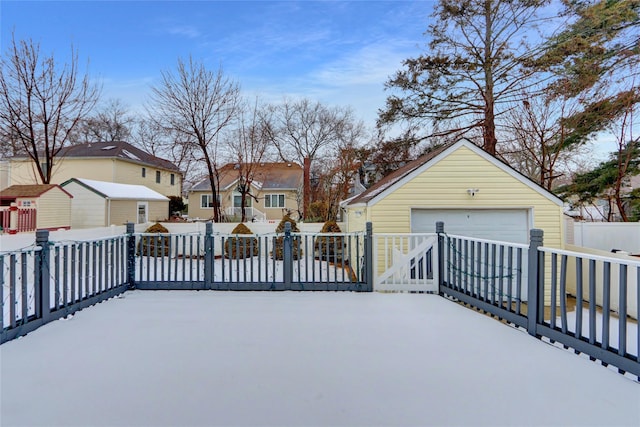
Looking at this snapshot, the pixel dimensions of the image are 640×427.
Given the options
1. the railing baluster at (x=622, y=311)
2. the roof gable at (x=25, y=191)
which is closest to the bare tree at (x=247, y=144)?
the roof gable at (x=25, y=191)

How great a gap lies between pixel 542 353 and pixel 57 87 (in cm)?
1826

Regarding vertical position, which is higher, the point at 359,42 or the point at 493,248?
the point at 359,42

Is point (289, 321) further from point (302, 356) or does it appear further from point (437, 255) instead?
point (437, 255)

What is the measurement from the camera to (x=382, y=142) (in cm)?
1395

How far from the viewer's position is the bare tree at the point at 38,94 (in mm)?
13023

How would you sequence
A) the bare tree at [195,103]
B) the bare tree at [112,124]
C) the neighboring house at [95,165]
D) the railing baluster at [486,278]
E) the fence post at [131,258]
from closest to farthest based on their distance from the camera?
the railing baluster at [486,278] → the fence post at [131,258] → the bare tree at [195,103] → the neighboring house at [95,165] → the bare tree at [112,124]

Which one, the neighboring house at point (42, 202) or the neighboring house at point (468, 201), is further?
the neighboring house at point (42, 202)

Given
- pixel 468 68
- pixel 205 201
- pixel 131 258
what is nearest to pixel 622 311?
pixel 131 258

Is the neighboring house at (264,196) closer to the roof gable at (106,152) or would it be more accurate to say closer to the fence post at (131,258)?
the roof gable at (106,152)

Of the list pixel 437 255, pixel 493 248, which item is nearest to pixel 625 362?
pixel 493 248

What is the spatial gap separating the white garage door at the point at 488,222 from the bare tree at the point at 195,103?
11.0 metres

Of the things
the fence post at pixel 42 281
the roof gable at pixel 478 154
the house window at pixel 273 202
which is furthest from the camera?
the house window at pixel 273 202

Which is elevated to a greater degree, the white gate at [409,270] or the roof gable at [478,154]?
the roof gable at [478,154]

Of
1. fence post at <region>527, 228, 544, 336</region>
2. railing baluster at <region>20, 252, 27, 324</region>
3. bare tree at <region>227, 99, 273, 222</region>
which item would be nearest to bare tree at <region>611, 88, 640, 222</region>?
fence post at <region>527, 228, 544, 336</region>
